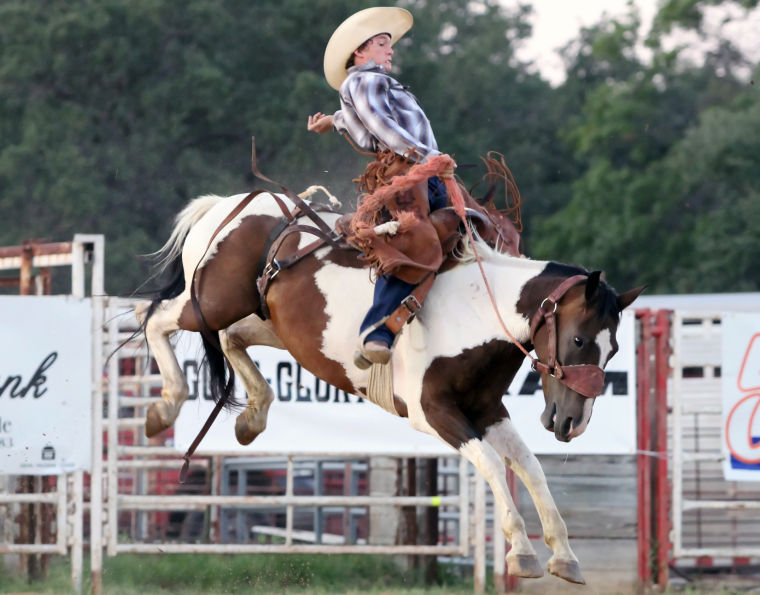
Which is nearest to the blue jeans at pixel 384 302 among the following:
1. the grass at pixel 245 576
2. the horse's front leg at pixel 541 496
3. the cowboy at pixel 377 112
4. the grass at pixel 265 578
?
the cowboy at pixel 377 112

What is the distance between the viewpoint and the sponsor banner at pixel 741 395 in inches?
356

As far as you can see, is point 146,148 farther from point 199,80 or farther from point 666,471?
point 666,471

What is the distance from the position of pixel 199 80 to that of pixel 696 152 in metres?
10.0

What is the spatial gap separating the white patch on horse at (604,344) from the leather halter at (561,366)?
71 mm

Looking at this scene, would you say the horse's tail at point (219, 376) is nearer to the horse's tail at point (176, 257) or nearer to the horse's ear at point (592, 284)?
the horse's tail at point (176, 257)

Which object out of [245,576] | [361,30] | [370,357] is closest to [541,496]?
[370,357]

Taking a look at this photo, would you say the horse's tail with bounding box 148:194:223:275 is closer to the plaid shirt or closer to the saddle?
the saddle

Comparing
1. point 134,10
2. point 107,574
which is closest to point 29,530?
point 107,574

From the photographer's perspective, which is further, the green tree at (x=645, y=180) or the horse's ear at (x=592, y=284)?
the green tree at (x=645, y=180)

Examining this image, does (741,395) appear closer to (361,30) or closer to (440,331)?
(440,331)

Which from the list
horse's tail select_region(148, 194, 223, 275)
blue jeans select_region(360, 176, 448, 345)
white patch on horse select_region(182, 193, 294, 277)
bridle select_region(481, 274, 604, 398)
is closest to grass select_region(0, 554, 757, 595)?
horse's tail select_region(148, 194, 223, 275)

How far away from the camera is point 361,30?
20.7ft

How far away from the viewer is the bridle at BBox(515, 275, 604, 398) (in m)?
5.84

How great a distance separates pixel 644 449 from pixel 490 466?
371cm
